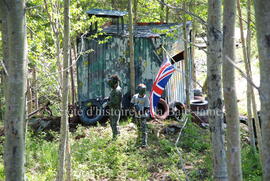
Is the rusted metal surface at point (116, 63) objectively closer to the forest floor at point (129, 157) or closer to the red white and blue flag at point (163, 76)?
the forest floor at point (129, 157)

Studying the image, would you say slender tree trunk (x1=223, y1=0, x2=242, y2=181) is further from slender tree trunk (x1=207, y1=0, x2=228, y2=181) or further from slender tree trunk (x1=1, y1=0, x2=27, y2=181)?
slender tree trunk (x1=1, y1=0, x2=27, y2=181)

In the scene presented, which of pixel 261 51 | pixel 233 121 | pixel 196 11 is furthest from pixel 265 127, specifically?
pixel 196 11

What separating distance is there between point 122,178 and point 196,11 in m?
6.35

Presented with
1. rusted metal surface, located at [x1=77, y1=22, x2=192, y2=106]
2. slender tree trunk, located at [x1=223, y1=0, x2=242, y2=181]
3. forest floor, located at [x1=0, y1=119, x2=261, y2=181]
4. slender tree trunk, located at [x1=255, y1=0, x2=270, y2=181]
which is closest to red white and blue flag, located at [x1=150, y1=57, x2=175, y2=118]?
forest floor, located at [x1=0, y1=119, x2=261, y2=181]

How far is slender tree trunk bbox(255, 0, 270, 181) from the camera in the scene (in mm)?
1518

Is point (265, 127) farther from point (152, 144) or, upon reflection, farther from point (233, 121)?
point (152, 144)

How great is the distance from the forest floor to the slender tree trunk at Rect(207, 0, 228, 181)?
14.7 ft

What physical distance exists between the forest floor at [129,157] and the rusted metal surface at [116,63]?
85.7 inches

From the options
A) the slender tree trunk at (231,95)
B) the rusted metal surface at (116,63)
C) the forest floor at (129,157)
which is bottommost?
the forest floor at (129,157)

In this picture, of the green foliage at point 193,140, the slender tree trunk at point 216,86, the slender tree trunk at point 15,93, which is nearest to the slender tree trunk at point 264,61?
the slender tree trunk at point 216,86

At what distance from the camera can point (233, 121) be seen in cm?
268

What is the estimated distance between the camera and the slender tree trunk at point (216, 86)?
261cm

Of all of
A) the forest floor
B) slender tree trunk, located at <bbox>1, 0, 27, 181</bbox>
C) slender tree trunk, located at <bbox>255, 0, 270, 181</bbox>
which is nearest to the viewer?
slender tree trunk, located at <bbox>255, 0, 270, 181</bbox>

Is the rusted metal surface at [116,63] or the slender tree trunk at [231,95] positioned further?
the rusted metal surface at [116,63]
